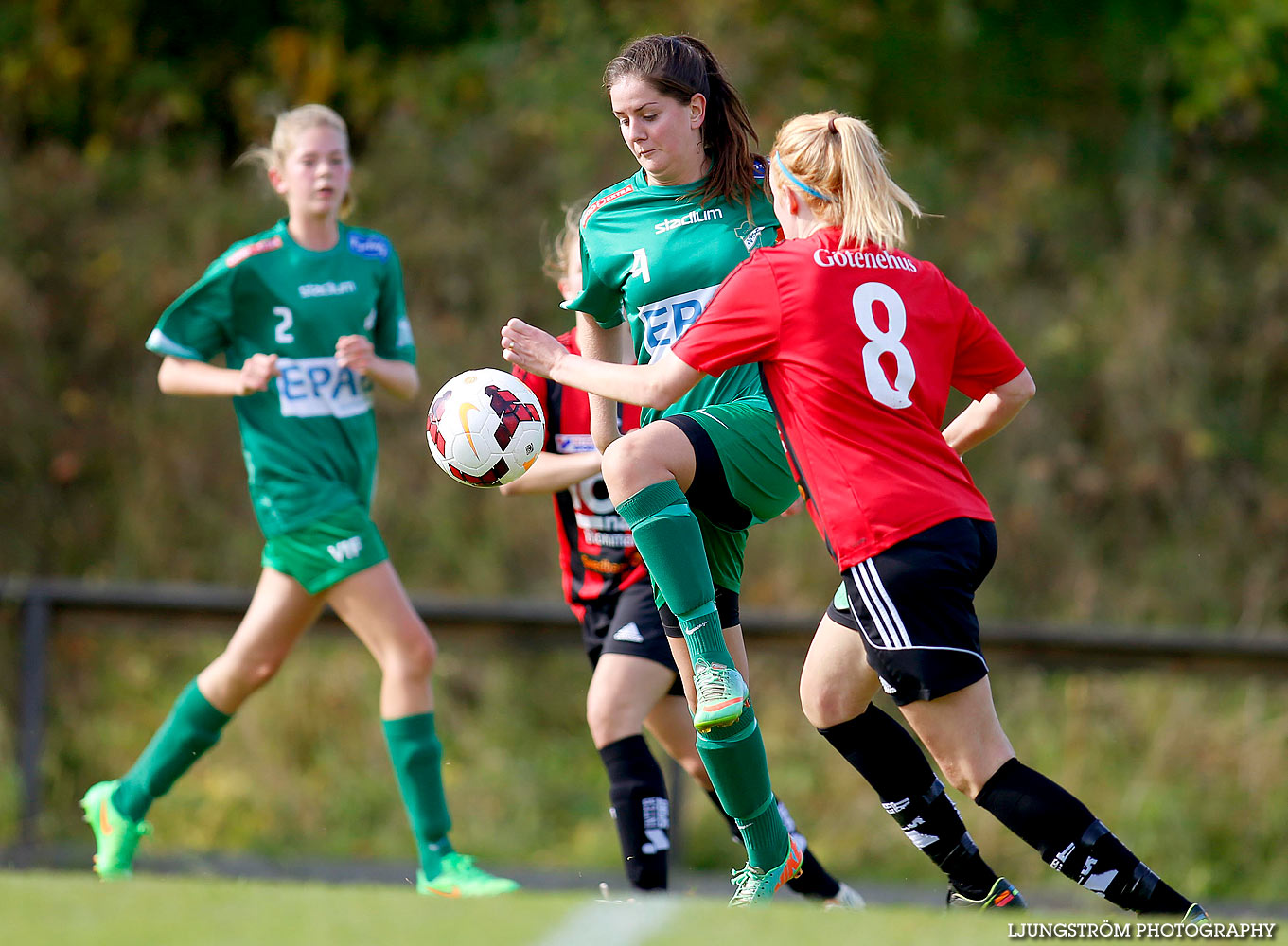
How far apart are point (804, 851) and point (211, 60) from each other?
943 centimetres

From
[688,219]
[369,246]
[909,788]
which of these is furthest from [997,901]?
[369,246]

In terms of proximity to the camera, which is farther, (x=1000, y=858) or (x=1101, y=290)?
(x=1101, y=290)

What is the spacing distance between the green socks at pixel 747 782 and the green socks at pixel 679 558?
211 millimetres

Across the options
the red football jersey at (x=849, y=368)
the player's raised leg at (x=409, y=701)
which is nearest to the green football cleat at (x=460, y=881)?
the player's raised leg at (x=409, y=701)

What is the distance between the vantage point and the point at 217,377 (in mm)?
5180

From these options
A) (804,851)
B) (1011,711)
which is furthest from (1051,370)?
(804,851)

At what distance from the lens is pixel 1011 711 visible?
28.1 feet

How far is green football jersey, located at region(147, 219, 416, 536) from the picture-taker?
17.4 ft

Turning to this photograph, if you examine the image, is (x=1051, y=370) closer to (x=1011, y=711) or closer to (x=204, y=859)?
(x=1011, y=711)

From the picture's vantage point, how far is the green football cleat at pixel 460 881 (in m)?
5.04

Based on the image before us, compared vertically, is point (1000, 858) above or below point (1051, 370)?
below

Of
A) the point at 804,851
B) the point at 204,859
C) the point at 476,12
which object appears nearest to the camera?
the point at 804,851

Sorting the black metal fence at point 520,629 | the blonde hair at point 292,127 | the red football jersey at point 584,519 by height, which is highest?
the blonde hair at point 292,127

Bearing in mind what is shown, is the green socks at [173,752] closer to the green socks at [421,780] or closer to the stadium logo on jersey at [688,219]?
the green socks at [421,780]
